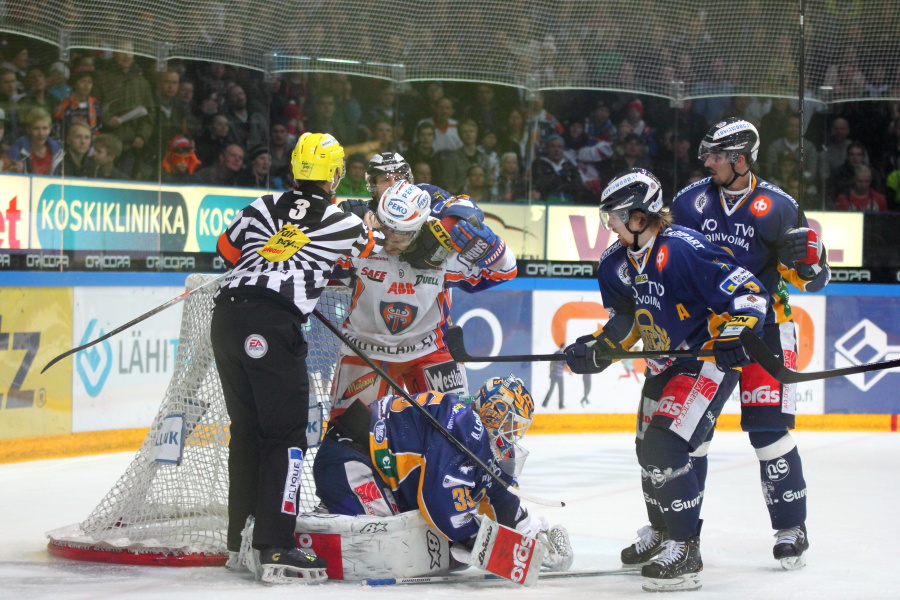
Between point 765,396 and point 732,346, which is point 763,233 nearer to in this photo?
point 765,396

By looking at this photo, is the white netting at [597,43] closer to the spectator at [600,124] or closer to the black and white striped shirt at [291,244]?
the spectator at [600,124]

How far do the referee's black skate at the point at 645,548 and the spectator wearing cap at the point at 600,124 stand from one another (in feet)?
15.5

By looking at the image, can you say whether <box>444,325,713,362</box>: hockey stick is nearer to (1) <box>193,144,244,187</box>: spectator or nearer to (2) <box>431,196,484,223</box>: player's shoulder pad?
(2) <box>431,196,484,223</box>: player's shoulder pad

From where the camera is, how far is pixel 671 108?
7.89 meters

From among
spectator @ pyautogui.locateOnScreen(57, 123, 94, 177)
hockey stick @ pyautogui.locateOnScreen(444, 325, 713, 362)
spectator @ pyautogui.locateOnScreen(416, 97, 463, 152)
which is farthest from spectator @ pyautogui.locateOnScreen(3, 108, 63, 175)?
hockey stick @ pyautogui.locateOnScreen(444, 325, 713, 362)

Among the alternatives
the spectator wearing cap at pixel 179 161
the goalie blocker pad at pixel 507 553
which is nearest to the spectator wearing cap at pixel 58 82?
the spectator wearing cap at pixel 179 161

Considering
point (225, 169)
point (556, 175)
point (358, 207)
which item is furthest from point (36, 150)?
point (556, 175)

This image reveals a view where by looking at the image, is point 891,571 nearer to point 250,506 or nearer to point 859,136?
point 250,506

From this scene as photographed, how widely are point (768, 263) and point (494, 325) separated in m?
3.25

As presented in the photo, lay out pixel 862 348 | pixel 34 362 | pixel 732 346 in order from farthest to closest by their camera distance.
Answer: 1. pixel 862 348
2. pixel 34 362
3. pixel 732 346

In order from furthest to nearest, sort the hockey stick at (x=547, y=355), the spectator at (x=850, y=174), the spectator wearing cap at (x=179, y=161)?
the spectator at (x=850, y=174)
the spectator wearing cap at (x=179, y=161)
the hockey stick at (x=547, y=355)

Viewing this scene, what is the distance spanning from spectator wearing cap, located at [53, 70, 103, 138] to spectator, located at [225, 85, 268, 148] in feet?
3.03

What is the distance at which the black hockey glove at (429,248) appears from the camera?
12.1 feet

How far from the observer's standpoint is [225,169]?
6883 millimetres
